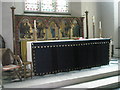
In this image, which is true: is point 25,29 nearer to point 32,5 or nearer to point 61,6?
point 32,5

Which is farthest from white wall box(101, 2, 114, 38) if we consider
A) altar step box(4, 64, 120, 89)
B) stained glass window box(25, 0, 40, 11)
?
altar step box(4, 64, 120, 89)

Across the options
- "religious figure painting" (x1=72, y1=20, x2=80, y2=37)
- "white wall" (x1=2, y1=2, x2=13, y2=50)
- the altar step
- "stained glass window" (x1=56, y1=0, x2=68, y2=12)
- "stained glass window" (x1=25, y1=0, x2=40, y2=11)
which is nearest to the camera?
the altar step

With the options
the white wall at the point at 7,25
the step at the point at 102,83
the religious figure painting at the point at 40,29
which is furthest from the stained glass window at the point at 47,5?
the step at the point at 102,83

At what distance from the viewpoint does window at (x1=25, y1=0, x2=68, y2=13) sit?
319 inches

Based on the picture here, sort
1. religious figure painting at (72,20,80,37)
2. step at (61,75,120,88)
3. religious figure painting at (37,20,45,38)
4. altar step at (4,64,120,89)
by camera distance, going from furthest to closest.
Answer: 1. religious figure painting at (72,20,80,37)
2. religious figure painting at (37,20,45,38)
3. step at (61,75,120,88)
4. altar step at (4,64,120,89)

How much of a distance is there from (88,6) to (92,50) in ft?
13.0

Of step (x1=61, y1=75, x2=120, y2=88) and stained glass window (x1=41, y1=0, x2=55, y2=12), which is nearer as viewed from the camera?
step (x1=61, y1=75, x2=120, y2=88)

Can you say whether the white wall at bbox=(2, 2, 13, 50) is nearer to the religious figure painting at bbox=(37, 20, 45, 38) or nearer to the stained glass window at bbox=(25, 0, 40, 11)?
the religious figure painting at bbox=(37, 20, 45, 38)

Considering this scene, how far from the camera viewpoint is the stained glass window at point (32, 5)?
8.02 meters

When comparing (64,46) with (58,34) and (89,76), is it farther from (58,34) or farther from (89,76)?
(58,34)

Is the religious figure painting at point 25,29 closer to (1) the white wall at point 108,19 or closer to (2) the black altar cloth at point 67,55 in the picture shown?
(2) the black altar cloth at point 67,55

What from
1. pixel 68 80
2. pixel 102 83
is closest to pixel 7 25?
pixel 68 80

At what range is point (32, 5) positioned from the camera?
8164mm

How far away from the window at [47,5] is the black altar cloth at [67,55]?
3.54 meters
